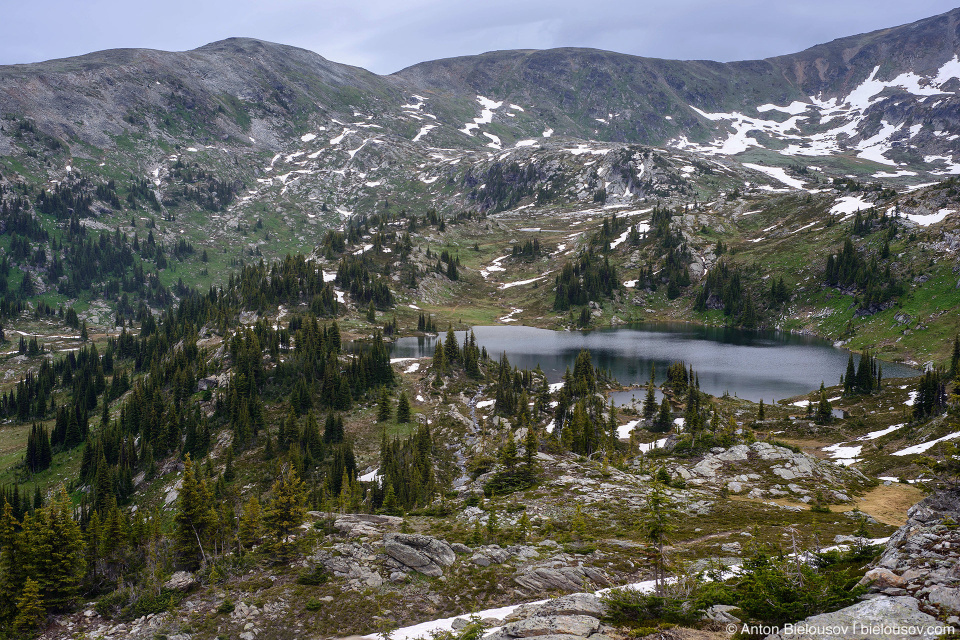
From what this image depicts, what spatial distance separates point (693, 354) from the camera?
12450 cm

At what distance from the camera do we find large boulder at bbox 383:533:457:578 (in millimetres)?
26047

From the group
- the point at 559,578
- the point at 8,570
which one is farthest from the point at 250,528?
the point at 559,578

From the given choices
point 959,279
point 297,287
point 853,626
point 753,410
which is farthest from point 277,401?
point 959,279

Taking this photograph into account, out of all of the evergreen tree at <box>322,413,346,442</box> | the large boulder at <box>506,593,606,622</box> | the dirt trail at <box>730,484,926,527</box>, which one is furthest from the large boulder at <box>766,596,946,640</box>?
the evergreen tree at <box>322,413,346,442</box>

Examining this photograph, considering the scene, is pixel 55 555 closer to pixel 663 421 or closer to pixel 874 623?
pixel 874 623

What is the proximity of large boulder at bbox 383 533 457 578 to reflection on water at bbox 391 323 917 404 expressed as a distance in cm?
7009

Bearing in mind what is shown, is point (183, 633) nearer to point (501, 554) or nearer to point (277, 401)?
point (501, 554)

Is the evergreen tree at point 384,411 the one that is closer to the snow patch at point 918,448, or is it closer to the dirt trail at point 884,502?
the dirt trail at point 884,502

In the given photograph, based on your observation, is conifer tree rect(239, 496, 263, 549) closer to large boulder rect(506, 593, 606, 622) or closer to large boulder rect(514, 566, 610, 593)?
large boulder rect(514, 566, 610, 593)

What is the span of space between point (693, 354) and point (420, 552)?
371ft

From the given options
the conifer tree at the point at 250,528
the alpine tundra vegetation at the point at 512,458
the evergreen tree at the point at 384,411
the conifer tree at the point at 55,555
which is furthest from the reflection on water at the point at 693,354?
the conifer tree at the point at 55,555

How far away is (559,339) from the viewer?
487ft

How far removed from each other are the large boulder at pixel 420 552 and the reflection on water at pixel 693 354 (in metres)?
70.1

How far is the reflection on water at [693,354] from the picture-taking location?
322ft
